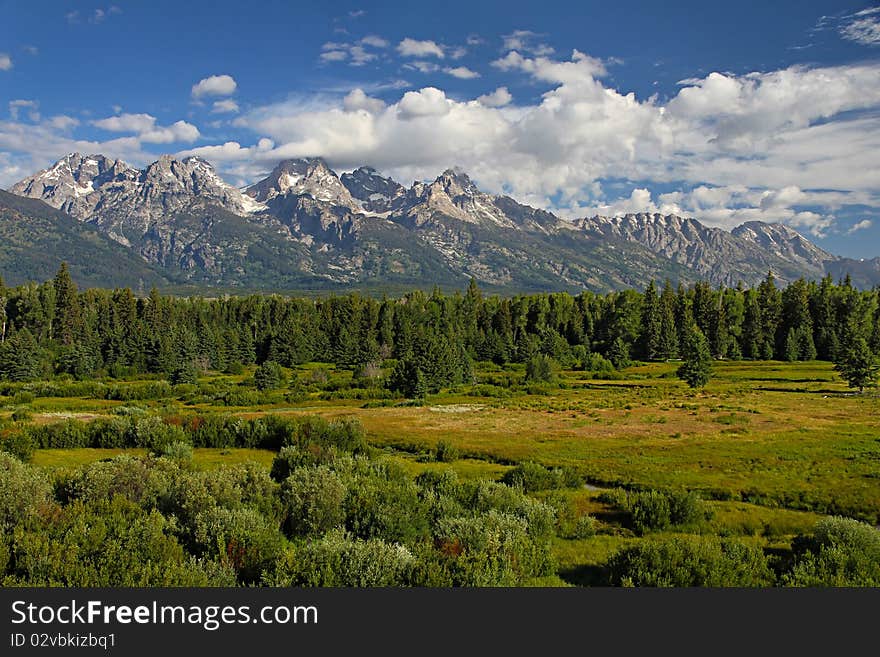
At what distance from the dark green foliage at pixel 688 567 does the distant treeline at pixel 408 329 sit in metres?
89.7

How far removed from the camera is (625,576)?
17.3 metres

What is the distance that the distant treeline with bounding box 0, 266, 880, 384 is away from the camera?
412 feet

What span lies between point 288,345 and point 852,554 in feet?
453

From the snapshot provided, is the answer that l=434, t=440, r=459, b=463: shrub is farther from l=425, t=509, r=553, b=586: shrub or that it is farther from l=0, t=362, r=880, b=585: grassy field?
l=425, t=509, r=553, b=586: shrub

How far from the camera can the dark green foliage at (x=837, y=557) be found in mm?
15938

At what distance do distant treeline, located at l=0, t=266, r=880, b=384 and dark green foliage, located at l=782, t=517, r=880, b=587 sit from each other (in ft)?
292

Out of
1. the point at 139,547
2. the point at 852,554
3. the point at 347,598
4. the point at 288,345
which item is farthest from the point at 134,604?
the point at 288,345

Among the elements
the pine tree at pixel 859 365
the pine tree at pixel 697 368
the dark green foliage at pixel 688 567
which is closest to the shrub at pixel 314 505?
the dark green foliage at pixel 688 567

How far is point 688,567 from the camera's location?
16.3 m

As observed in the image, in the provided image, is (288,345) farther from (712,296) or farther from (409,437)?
(712,296)

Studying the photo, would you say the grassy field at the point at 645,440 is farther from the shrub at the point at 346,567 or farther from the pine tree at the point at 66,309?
the pine tree at the point at 66,309

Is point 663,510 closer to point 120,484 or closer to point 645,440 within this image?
point 120,484

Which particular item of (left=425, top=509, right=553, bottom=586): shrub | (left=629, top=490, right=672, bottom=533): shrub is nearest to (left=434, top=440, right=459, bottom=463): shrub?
(left=629, top=490, right=672, bottom=533): shrub

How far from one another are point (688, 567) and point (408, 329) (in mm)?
131647
